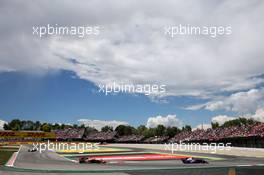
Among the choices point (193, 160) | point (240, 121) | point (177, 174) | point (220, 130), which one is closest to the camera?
point (177, 174)

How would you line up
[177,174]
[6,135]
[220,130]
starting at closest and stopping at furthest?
1. [177,174]
2. [220,130]
3. [6,135]

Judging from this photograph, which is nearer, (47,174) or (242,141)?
(47,174)

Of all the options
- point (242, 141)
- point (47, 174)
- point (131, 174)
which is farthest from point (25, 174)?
point (242, 141)

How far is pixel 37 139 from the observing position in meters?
145

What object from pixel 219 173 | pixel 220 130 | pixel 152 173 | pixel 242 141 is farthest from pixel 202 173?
pixel 220 130

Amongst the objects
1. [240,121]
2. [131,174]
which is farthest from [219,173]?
[240,121]

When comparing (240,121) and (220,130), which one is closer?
(220,130)

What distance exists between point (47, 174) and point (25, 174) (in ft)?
6.14

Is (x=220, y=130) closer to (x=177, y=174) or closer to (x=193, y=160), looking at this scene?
(x=193, y=160)

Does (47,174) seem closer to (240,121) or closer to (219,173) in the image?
(219,173)

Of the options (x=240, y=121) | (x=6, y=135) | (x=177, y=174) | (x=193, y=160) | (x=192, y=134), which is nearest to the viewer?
(x=177, y=174)

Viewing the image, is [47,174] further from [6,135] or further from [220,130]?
[6,135]

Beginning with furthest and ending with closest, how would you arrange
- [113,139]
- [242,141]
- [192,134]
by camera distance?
[113,139], [192,134], [242,141]

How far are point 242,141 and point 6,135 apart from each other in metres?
102
